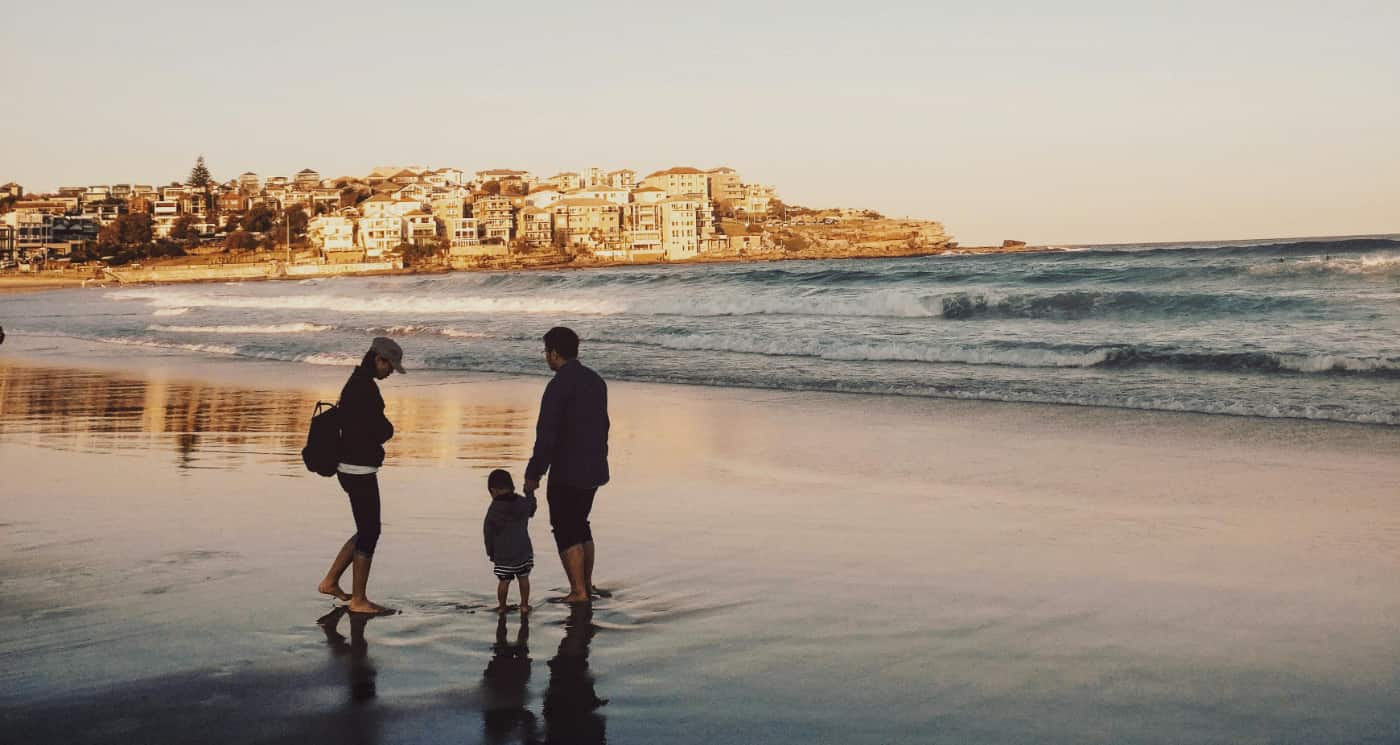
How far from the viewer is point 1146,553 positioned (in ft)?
24.4

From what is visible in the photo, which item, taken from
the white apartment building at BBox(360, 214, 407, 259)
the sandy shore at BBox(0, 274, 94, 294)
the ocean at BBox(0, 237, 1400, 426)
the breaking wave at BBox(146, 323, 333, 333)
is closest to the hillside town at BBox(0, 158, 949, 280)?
the white apartment building at BBox(360, 214, 407, 259)

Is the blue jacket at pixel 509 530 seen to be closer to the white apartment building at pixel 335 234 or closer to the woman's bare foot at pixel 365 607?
the woman's bare foot at pixel 365 607

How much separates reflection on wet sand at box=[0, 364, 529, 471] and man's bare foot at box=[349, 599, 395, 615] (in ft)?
16.0

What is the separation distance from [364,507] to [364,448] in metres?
0.30

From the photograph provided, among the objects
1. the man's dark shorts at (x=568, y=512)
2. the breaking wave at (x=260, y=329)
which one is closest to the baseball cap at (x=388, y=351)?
the man's dark shorts at (x=568, y=512)

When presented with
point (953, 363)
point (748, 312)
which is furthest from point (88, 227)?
point (953, 363)

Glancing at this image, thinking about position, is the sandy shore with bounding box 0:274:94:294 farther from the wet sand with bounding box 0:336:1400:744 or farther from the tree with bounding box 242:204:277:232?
the wet sand with bounding box 0:336:1400:744

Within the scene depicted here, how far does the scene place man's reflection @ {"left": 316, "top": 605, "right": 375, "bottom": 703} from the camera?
199 inches

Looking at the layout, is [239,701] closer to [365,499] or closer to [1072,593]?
[365,499]

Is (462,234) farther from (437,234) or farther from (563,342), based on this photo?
(563,342)

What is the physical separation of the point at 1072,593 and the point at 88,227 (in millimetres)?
195409

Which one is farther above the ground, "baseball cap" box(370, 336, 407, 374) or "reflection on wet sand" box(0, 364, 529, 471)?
"baseball cap" box(370, 336, 407, 374)

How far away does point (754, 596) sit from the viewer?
21.4 ft

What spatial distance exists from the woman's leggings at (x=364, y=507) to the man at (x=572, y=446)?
2.74ft
